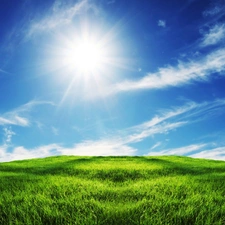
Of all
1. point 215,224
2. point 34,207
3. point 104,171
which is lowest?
point 215,224

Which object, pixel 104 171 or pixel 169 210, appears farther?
pixel 104 171

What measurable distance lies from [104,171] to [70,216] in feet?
14.9

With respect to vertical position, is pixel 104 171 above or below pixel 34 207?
above

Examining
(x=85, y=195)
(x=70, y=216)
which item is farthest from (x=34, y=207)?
(x=85, y=195)

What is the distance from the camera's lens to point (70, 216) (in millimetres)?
3949

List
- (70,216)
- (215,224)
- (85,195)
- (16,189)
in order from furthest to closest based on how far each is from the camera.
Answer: (16,189) → (85,195) → (70,216) → (215,224)

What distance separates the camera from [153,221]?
373cm

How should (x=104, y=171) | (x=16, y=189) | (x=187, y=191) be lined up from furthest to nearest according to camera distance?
(x=104, y=171) → (x=16, y=189) → (x=187, y=191)

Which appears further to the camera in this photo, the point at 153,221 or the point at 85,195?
the point at 85,195

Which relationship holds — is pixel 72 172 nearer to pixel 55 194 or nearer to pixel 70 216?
pixel 55 194

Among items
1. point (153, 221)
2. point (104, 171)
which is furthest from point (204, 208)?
point (104, 171)

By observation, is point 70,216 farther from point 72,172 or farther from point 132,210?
point 72,172

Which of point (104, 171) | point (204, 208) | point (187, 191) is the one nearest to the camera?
point (204, 208)

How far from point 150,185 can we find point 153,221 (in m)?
2.43
